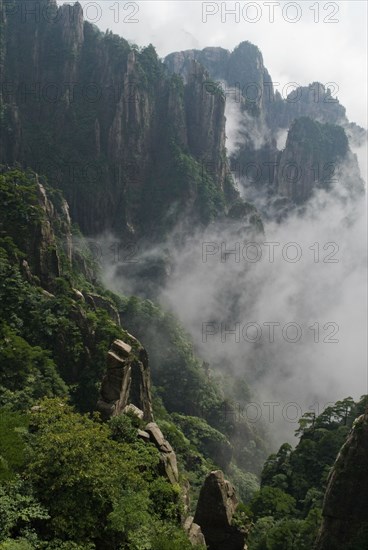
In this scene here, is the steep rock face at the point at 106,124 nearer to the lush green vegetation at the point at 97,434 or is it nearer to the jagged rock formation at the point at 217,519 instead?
the lush green vegetation at the point at 97,434

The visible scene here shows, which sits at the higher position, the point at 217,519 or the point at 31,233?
the point at 31,233

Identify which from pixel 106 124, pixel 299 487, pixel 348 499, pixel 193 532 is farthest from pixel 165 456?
pixel 106 124

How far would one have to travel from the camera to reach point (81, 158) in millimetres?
119312

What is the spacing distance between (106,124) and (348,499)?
4258 inches

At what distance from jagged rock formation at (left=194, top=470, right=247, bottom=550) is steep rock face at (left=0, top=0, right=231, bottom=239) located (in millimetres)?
94345

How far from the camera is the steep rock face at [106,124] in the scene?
116m

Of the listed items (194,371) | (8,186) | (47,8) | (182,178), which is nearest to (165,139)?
(182,178)

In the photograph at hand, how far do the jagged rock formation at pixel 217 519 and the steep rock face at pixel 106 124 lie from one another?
94345 mm

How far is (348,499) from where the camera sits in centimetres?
2927

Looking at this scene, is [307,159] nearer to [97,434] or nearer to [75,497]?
[97,434]

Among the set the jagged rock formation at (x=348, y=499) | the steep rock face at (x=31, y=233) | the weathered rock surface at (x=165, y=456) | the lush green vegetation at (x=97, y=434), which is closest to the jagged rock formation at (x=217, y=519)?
the lush green vegetation at (x=97, y=434)

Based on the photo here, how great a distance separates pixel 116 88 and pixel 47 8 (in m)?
27.6

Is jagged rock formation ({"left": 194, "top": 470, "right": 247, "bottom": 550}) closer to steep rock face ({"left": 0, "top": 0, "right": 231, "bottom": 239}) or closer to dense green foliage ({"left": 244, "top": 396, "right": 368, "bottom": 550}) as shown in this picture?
dense green foliage ({"left": 244, "top": 396, "right": 368, "bottom": 550})

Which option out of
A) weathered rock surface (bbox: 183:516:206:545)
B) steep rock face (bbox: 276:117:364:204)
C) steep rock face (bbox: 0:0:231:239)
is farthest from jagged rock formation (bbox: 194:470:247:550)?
steep rock face (bbox: 276:117:364:204)
